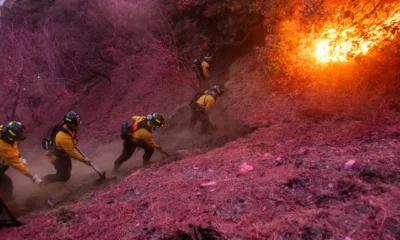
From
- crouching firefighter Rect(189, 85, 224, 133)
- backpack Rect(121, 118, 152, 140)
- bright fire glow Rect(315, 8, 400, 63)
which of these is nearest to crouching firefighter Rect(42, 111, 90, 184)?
backpack Rect(121, 118, 152, 140)

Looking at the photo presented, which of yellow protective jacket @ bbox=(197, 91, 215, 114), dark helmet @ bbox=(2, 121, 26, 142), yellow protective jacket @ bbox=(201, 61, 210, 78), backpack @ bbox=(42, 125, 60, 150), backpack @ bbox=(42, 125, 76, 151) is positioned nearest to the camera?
dark helmet @ bbox=(2, 121, 26, 142)

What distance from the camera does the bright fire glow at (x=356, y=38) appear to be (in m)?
6.48

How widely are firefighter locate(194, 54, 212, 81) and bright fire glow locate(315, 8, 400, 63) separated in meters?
5.01

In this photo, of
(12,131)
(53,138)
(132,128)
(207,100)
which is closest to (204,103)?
(207,100)

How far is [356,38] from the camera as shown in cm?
676

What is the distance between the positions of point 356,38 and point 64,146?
7635 millimetres

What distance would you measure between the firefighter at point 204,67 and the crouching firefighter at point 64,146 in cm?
630

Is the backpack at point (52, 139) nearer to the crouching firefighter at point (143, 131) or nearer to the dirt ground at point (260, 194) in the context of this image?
the dirt ground at point (260, 194)

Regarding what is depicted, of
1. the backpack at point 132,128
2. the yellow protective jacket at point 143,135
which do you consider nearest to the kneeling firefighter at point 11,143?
the backpack at point 132,128

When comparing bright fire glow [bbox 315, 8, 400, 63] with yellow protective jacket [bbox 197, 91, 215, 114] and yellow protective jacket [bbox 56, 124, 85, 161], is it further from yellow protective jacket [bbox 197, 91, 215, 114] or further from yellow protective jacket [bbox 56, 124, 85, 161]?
yellow protective jacket [bbox 56, 124, 85, 161]

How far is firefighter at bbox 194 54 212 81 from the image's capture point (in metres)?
11.5

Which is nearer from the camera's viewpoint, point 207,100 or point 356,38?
point 356,38

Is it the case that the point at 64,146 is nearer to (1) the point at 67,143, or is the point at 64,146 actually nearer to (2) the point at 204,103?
(1) the point at 67,143

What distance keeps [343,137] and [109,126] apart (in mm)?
11309
